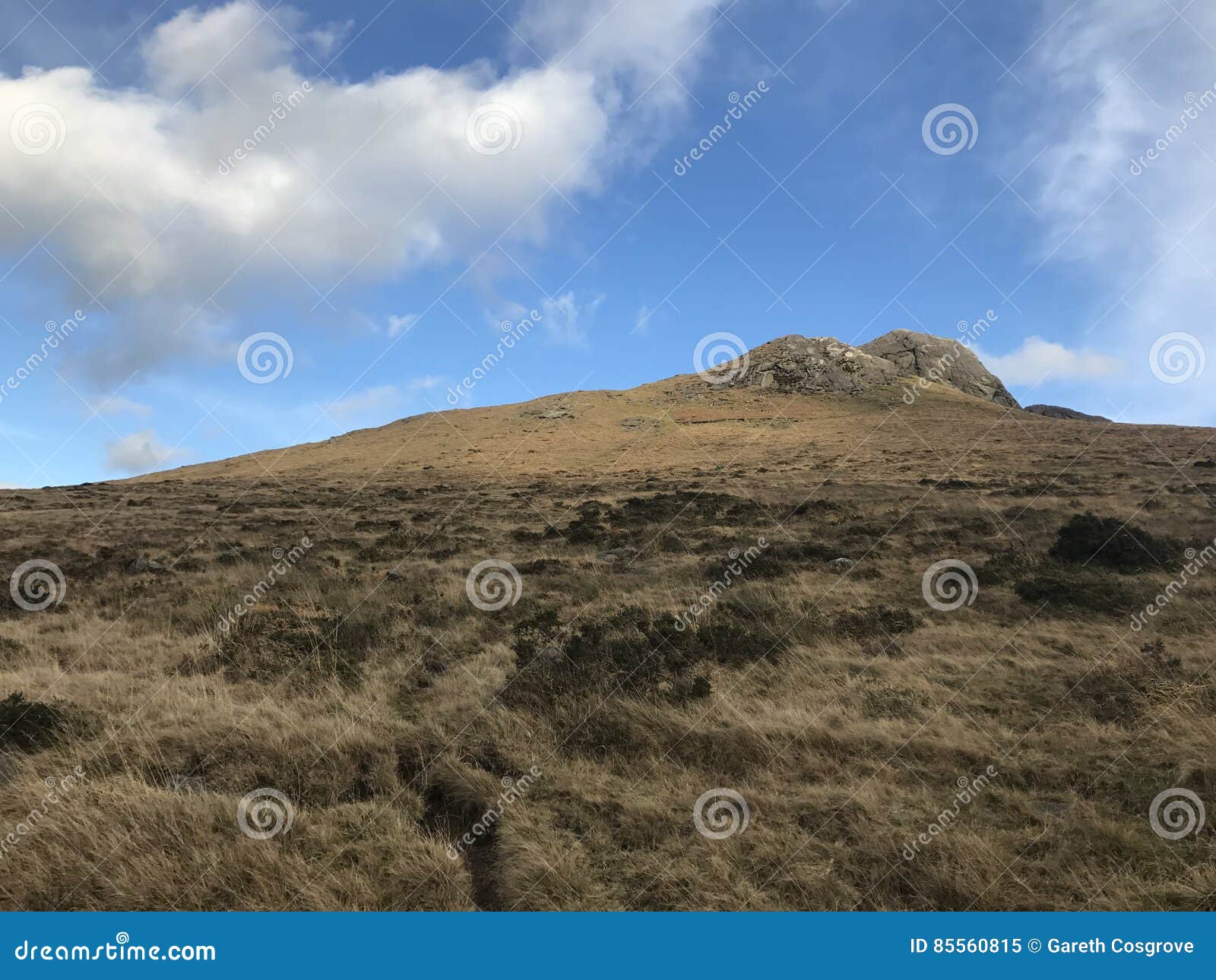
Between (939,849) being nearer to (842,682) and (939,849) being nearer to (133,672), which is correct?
(842,682)

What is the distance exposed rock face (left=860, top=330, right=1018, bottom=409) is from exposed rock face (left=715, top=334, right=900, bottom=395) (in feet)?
15.2

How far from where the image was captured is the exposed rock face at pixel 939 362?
3612 inches

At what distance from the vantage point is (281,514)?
25.0 metres

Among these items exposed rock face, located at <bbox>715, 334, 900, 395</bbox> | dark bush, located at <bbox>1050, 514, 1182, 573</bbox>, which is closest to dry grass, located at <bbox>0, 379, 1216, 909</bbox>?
dark bush, located at <bbox>1050, 514, 1182, 573</bbox>

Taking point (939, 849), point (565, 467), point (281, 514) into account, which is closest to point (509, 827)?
point (939, 849)

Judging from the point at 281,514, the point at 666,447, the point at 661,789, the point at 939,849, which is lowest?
the point at 939,849

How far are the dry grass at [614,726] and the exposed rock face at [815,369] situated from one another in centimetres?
7009

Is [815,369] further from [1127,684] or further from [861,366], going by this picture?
[1127,684]

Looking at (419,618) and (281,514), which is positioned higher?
(281,514)

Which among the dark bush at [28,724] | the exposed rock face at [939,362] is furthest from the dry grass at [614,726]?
the exposed rock face at [939,362]

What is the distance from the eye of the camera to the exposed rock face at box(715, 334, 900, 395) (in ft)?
275

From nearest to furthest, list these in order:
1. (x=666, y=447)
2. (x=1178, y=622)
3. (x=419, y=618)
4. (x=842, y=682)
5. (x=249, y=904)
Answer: (x=249, y=904) < (x=842, y=682) < (x=1178, y=622) < (x=419, y=618) < (x=666, y=447)

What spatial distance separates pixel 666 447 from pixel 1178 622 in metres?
48.2

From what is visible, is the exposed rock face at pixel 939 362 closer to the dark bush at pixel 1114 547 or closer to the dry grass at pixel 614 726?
the dark bush at pixel 1114 547
